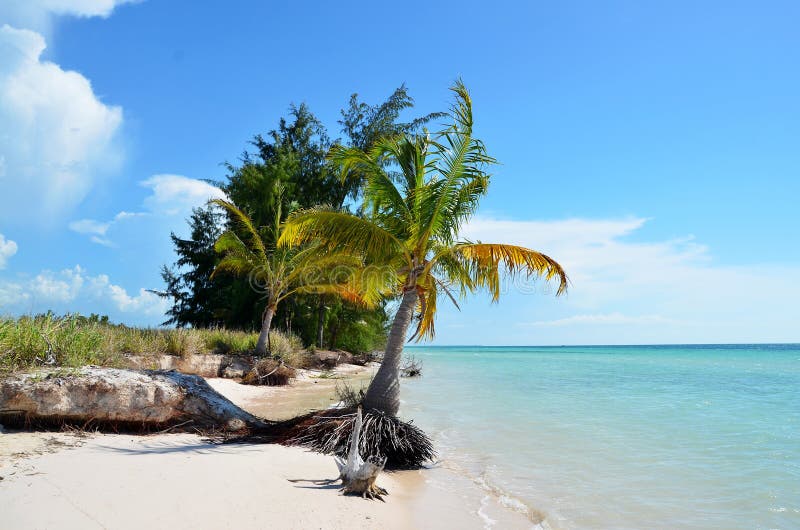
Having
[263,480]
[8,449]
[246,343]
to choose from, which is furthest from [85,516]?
[246,343]

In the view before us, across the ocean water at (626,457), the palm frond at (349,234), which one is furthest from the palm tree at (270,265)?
the palm frond at (349,234)

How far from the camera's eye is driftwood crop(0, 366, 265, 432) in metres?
5.70

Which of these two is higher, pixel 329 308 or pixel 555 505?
pixel 329 308

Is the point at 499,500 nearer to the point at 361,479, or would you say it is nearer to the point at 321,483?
the point at 361,479

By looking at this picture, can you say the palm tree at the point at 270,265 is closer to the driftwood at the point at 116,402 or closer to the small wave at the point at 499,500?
the driftwood at the point at 116,402

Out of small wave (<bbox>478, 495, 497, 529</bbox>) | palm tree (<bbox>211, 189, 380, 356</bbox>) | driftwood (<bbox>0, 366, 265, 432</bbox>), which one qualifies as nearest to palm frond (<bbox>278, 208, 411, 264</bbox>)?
driftwood (<bbox>0, 366, 265, 432</bbox>)

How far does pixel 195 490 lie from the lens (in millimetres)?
4258

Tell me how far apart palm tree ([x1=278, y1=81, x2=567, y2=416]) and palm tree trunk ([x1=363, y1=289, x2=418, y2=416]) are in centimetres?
2

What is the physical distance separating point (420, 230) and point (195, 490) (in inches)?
205

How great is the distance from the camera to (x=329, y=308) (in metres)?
29.8

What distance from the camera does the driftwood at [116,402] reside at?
5.70 metres

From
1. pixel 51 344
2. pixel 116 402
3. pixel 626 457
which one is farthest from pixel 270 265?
pixel 626 457

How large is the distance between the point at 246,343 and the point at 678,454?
50.1ft

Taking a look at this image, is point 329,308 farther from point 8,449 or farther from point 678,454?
point 8,449
